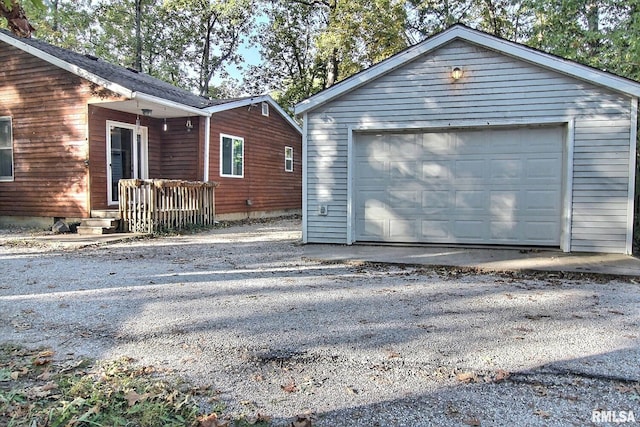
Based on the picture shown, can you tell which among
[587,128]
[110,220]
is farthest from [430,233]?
[110,220]

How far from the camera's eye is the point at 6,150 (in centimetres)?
1165

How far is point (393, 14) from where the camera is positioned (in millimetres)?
19312

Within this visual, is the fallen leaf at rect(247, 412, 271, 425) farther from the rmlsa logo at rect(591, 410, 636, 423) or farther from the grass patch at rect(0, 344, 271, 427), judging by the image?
the rmlsa logo at rect(591, 410, 636, 423)

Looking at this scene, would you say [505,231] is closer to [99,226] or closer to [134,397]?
[134,397]

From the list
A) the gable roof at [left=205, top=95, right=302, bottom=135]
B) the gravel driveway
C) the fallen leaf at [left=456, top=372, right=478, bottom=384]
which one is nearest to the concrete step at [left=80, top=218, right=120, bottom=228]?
the gravel driveway

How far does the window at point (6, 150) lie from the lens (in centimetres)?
1156

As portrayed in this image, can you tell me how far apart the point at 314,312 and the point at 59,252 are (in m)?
5.68

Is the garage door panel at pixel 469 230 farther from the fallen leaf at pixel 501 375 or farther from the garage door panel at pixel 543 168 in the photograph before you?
the fallen leaf at pixel 501 375

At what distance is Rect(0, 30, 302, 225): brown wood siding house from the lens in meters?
10.7

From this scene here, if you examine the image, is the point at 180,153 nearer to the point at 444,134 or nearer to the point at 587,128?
the point at 444,134

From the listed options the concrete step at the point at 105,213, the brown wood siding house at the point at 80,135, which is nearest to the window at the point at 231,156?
the brown wood siding house at the point at 80,135

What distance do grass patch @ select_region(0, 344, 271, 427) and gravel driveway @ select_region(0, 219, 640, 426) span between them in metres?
0.14

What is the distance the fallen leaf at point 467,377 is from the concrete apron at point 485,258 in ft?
11.9

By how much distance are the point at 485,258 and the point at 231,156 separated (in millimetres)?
9346
